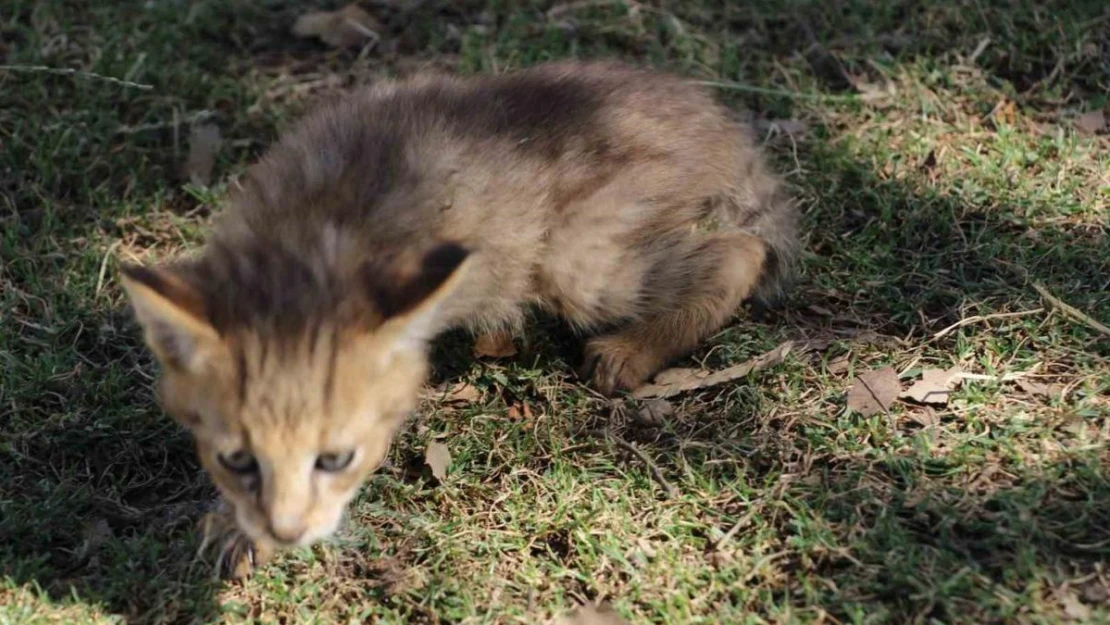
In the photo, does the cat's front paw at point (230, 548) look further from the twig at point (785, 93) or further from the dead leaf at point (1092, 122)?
the dead leaf at point (1092, 122)

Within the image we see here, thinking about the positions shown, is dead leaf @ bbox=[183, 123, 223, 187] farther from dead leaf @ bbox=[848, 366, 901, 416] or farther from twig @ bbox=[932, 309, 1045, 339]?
twig @ bbox=[932, 309, 1045, 339]

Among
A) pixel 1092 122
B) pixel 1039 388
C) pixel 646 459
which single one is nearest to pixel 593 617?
pixel 646 459

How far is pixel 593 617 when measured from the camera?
3635mm

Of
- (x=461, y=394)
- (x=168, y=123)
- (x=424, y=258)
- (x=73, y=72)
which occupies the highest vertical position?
(x=424, y=258)

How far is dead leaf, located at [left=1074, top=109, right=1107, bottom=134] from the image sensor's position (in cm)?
538

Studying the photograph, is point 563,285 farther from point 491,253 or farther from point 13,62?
point 13,62

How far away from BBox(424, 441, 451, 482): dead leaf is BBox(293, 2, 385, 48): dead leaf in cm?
269

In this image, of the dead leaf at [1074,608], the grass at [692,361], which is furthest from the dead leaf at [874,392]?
the dead leaf at [1074,608]

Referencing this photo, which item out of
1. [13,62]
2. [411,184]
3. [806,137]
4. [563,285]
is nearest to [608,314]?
[563,285]

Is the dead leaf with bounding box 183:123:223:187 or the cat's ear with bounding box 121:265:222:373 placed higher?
the cat's ear with bounding box 121:265:222:373

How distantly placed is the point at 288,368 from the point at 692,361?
1.87m

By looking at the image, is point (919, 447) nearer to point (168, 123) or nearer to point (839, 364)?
point (839, 364)

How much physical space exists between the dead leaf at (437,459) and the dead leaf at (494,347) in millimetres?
544

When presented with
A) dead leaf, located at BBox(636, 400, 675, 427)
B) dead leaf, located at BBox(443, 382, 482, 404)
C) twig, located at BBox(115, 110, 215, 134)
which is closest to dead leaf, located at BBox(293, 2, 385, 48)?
twig, located at BBox(115, 110, 215, 134)
